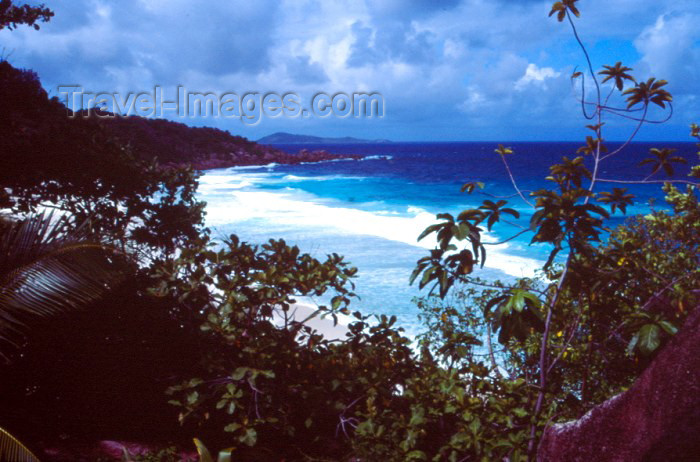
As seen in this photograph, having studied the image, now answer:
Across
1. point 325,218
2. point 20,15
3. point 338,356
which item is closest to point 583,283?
point 338,356

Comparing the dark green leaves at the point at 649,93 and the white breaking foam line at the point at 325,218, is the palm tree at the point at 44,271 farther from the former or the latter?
the white breaking foam line at the point at 325,218

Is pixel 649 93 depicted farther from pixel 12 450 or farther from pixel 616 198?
pixel 12 450

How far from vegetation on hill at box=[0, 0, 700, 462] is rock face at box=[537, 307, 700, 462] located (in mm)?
582

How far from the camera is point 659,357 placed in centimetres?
163

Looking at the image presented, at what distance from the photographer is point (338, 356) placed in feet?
11.9

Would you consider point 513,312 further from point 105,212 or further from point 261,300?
point 105,212

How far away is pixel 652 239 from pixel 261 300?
3320 millimetres

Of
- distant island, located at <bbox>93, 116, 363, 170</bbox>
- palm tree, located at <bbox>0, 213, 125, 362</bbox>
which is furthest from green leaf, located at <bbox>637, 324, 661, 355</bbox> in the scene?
distant island, located at <bbox>93, 116, 363, 170</bbox>

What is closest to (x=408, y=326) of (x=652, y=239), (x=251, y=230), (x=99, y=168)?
(x=652, y=239)

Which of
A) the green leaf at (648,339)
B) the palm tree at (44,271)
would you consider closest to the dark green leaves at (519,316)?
the green leaf at (648,339)

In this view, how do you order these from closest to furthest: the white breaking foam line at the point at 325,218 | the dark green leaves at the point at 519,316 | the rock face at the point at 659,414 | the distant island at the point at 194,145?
the rock face at the point at 659,414
the dark green leaves at the point at 519,316
the white breaking foam line at the point at 325,218
the distant island at the point at 194,145

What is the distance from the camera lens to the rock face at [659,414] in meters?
1.52

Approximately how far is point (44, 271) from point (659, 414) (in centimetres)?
334

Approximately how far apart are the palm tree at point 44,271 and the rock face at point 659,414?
2.98 metres
